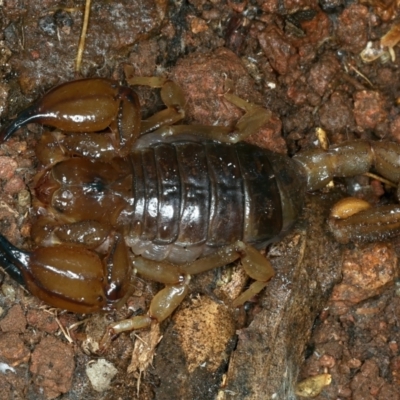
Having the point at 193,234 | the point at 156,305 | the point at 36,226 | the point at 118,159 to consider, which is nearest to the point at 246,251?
the point at 193,234

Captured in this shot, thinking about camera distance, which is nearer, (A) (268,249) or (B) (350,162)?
(A) (268,249)

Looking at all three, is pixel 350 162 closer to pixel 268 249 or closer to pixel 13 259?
pixel 268 249

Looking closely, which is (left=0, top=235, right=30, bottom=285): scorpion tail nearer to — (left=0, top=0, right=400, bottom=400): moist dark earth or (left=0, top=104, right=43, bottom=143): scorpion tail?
(left=0, top=0, right=400, bottom=400): moist dark earth

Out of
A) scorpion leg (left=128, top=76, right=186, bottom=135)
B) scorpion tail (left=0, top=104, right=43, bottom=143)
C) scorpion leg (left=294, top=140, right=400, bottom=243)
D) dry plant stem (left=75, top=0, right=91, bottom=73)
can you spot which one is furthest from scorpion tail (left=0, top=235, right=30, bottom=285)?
scorpion leg (left=294, top=140, right=400, bottom=243)

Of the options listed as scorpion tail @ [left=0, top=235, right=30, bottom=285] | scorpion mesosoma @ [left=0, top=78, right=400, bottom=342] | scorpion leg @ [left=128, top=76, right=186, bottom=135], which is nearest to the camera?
scorpion tail @ [left=0, top=235, right=30, bottom=285]

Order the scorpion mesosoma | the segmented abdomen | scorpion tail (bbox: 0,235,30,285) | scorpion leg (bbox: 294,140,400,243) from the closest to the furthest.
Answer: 1. scorpion tail (bbox: 0,235,30,285)
2. the scorpion mesosoma
3. the segmented abdomen
4. scorpion leg (bbox: 294,140,400,243)

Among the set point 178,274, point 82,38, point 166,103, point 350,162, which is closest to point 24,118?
point 82,38
